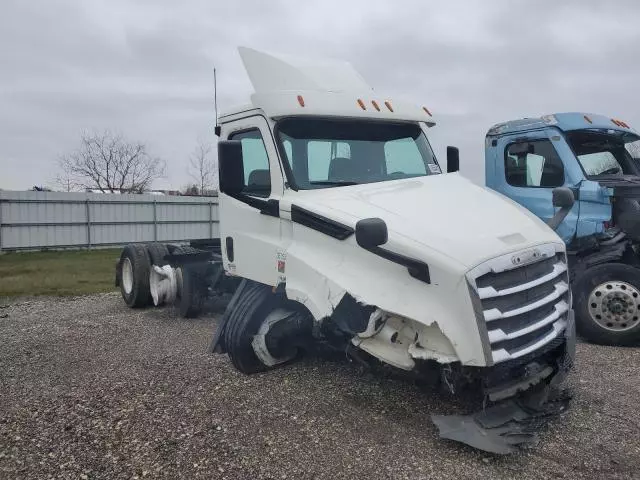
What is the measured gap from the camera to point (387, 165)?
17.2 feet

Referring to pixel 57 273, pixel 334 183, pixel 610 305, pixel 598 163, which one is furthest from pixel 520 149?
pixel 57 273

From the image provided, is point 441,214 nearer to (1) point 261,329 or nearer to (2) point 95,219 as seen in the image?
(1) point 261,329

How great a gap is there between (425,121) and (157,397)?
3739 mm

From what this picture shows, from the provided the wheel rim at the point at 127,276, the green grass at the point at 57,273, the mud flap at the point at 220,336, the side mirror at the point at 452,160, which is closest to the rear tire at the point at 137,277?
the wheel rim at the point at 127,276

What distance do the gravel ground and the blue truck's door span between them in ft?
6.65

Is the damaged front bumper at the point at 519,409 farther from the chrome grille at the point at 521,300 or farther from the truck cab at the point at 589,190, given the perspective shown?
the truck cab at the point at 589,190

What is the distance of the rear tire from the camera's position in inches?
348

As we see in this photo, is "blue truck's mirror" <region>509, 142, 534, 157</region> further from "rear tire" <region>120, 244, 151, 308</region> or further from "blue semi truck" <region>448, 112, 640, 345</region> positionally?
"rear tire" <region>120, 244, 151, 308</region>

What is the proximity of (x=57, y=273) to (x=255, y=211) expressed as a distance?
11.2 metres

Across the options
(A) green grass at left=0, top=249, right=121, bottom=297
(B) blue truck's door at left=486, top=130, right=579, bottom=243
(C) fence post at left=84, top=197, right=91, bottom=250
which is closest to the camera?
(B) blue truck's door at left=486, top=130, right=579, bottom=243

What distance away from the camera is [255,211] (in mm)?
5145

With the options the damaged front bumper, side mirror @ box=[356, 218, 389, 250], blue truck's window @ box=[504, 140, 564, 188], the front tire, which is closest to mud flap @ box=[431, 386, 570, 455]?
the damaged front bumper

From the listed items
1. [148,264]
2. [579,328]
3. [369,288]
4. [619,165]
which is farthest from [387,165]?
[148,264]

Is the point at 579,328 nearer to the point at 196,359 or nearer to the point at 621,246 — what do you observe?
the point at 621,246
